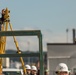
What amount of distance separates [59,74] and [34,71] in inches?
324

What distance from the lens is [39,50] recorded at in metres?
7.21

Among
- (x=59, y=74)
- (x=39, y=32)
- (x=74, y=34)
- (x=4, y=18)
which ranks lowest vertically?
(x=59, y=74)

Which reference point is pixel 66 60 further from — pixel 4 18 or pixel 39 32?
pixel 39 32

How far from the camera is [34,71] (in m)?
15.9

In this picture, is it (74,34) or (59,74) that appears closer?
(59,74)

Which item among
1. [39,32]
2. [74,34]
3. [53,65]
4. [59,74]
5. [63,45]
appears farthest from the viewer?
[74,34]

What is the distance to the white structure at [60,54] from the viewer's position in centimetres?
4139

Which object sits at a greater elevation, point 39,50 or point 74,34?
point 74,34

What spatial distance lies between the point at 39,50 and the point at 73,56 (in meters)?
34.9

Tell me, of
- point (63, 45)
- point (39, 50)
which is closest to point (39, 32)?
point (39, 50)

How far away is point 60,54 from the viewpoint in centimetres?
4375

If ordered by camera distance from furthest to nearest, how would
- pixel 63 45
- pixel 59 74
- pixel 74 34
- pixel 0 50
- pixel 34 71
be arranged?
1. pixel 74 34
2. pixel 63 45
3. pixel 34 71
4. pixel 0 50
5. pixel 59 74

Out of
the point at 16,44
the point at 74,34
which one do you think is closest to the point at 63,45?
the point at 74,34

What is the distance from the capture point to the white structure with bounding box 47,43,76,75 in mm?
41391
